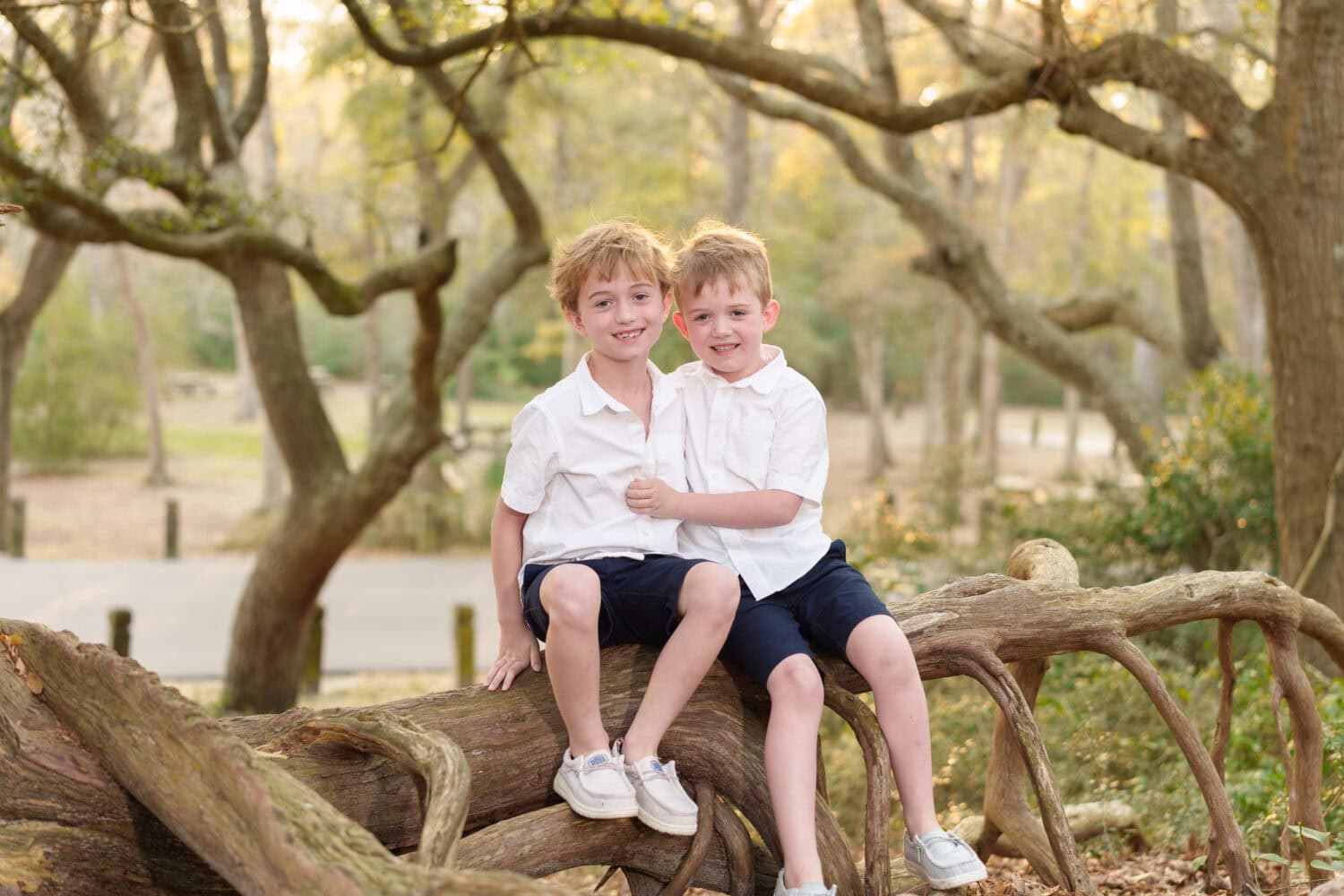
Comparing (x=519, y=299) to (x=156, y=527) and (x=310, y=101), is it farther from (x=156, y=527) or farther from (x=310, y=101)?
(x=156, y=527)

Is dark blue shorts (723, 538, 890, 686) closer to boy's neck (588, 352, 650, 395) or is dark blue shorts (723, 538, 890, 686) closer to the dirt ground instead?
boy's neck (588, 352, 650, 395)

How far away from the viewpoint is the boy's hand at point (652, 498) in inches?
119

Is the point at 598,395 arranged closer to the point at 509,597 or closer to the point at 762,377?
the point at 762,377

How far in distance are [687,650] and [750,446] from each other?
543 millimetres

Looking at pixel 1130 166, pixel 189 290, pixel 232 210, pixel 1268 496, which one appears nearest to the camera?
pixel 232 210

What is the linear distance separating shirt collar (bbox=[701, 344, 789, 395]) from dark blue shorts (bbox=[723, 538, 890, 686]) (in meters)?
0.45

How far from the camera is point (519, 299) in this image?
26.0 m

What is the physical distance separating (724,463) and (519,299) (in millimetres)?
23187

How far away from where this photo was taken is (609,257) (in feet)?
10.1

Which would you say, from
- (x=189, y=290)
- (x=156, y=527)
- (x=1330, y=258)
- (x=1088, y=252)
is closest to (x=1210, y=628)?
(x=1330, y=258)

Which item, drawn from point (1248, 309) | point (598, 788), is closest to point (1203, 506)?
point (598, 788)

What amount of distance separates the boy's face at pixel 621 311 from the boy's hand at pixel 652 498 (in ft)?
1.03

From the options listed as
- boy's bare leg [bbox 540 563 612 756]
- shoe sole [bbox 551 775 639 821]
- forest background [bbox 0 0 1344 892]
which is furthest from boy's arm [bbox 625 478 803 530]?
forest background [bbox 0 0 1344 892]

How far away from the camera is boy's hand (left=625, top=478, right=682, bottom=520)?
3025mm
